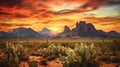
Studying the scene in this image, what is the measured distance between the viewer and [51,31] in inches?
361

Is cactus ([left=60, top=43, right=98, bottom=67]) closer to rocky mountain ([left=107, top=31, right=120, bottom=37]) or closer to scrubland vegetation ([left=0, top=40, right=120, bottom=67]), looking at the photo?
scrubland vegetation ([left=0, top=40, right=120, bottom=67])

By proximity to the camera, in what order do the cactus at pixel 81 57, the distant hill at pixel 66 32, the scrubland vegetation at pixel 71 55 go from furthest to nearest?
1. the distant hill at pixel 66 32
2. the scrubland vegetation at pixel 71 55
3. the cactus at pixel 81 57

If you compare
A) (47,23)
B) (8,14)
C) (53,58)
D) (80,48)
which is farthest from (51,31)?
(80,48)

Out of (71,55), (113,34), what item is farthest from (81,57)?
(113,34)

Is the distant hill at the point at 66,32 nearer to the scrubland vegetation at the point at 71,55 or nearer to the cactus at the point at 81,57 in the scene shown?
the scrubland vegetation at the point at 71,55

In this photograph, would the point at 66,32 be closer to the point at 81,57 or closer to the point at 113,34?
the point at 113,34

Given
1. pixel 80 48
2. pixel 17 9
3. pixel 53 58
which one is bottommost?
pixel 53 58

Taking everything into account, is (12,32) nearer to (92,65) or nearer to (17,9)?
(17,9)

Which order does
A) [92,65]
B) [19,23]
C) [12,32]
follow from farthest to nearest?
1. [12,32]
2. [19,23]
3. [92,65]

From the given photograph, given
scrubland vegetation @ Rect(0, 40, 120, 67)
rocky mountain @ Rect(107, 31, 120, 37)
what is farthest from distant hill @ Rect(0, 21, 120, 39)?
scrubland vegetation @ Rect(0, 40, 120, 67)

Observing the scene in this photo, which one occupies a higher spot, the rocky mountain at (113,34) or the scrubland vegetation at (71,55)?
the rocky mountain at (113,34)

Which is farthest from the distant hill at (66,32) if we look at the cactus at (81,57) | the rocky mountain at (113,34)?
the cactus at (81,57)

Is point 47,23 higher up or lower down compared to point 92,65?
higher up

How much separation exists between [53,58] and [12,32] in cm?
224
